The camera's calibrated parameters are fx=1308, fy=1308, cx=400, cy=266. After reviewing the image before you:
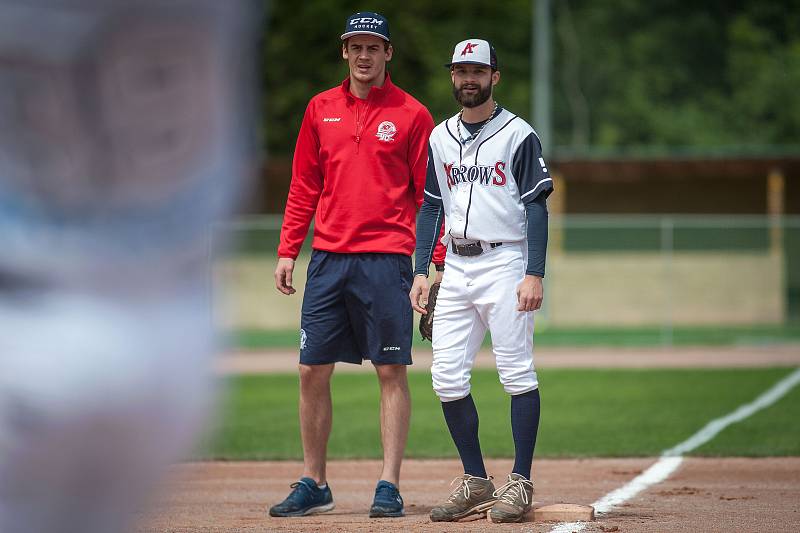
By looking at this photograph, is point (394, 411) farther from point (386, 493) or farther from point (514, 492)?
point (514, 492)

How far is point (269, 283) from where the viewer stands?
1101 inches

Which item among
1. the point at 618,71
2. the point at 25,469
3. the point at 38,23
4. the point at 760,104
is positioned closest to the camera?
the point at 38,23

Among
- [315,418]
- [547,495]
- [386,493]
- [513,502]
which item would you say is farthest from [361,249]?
[547,495]

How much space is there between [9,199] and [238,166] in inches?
9.3

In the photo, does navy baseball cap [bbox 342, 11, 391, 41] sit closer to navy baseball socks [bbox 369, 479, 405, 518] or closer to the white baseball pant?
the white baseball pant

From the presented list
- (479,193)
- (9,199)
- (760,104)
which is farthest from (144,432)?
(760,104)

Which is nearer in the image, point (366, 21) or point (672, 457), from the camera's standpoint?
point (366, 21)

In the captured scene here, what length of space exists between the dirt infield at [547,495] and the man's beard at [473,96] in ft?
6.03

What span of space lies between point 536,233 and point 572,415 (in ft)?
21.7

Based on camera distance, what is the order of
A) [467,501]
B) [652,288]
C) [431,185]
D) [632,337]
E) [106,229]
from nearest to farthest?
[106,229], [467,501], [431,185], [632,337], [652,288]

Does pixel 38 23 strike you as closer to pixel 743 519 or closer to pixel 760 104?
pixel 743 519

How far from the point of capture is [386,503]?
5883 mm

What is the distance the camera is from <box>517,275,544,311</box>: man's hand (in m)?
5.61

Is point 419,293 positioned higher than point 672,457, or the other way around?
point 419,293
